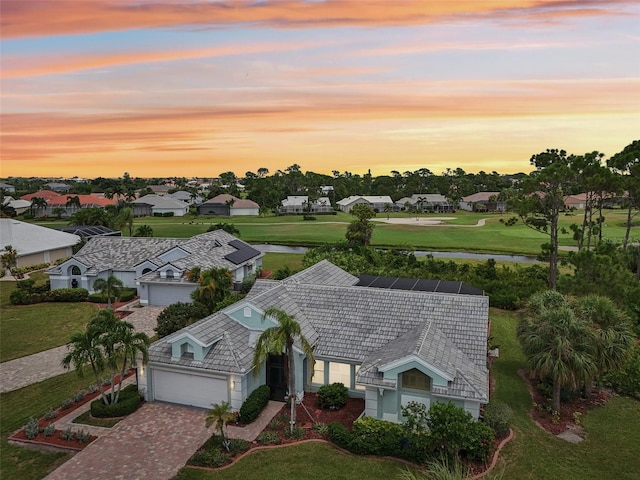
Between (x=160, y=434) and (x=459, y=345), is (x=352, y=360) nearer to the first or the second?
(x=459, y=345)

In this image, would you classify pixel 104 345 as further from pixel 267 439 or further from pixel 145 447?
pixel 267 439

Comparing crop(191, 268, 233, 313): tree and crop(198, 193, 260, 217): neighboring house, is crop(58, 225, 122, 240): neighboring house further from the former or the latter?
crop(198, 193, 260, 217): neighboring house

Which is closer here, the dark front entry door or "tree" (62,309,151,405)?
"tree" (62,309,151,405)

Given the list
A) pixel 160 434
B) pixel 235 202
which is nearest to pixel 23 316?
pixel 160 434

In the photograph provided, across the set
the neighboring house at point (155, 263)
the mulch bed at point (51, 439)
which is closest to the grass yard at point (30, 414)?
the mulch bed at point (51, 439)

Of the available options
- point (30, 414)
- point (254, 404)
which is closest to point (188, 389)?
point (254, 404)

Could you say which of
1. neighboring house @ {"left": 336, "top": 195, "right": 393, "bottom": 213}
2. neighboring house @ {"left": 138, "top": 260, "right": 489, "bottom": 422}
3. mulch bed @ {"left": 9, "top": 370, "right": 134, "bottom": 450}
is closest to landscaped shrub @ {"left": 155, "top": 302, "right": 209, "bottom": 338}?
neighboring house @ {"left": 138, "top": 260, "right": 489, "bottom": 422}

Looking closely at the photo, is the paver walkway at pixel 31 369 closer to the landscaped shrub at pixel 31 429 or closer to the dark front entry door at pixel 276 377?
the landscaped shrub at pixel 31 429

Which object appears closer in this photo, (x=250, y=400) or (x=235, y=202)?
(x=250, y=400)
